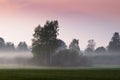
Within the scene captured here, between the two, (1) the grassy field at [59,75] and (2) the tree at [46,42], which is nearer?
(1) the grassy field at [59,75]

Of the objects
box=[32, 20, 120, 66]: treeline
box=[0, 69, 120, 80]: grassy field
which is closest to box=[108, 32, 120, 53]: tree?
box=[32, 20, 120, 66]: treeline

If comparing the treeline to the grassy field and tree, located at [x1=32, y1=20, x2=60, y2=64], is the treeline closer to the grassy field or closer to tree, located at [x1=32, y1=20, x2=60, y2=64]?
tree, located at [x1=32, y1=20, x2=60, y2=64]

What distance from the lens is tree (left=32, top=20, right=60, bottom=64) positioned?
128000mm

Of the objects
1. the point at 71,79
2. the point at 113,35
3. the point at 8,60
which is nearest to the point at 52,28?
the point at 8,60

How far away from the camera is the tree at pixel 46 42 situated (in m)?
128

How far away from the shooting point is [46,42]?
133m

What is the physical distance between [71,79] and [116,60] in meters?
135

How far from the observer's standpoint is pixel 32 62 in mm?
130500

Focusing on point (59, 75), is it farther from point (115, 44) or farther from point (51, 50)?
point (115, 44)

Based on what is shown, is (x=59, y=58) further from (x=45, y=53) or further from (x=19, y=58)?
(x=19, y=58)

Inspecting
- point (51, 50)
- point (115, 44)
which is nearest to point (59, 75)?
point (51, 50)

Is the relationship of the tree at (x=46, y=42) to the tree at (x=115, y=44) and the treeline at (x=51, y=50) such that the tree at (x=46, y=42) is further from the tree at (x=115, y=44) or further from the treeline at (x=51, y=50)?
the tree at (x=115, y=44)

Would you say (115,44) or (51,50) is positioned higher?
(115,44)

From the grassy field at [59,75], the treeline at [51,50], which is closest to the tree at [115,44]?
the treeline at [51,50]
